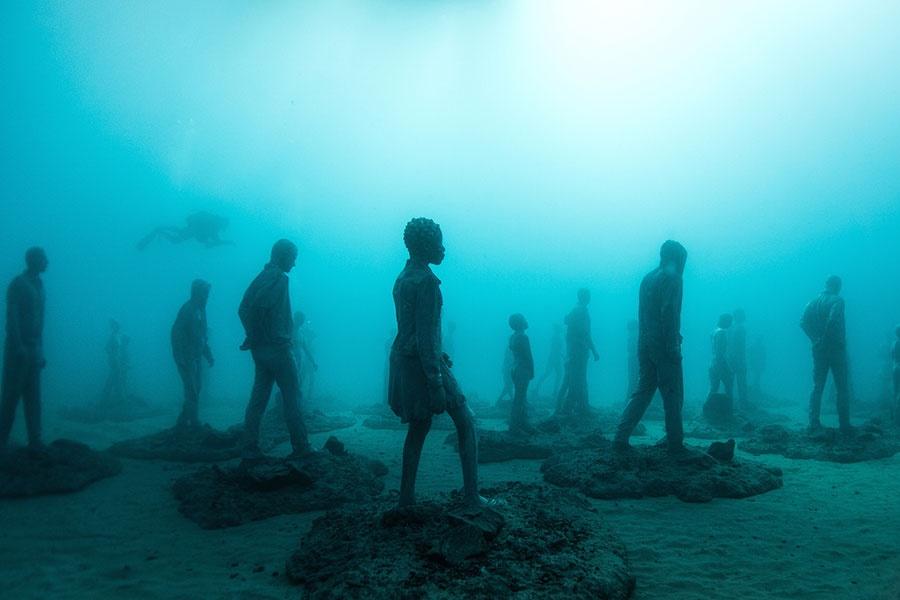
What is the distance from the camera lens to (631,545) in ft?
14.2

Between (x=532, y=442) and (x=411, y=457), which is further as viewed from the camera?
(x=532, y=442)

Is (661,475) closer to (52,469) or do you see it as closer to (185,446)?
(185,446)

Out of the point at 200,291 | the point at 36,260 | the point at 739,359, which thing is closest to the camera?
the point at 36,260

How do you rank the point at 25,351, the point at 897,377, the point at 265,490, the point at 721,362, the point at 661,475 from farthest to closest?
the point at 721,362
the point at 897,377
the point at 25,351
the point at 661,475
the point at 265,490

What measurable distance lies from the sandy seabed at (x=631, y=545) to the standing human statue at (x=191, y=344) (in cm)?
291

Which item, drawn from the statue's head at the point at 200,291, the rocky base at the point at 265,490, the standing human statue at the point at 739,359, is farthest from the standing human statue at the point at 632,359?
the statue's head at the point at 200,291

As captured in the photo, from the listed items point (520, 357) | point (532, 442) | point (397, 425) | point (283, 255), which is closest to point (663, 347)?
point (532, 442)

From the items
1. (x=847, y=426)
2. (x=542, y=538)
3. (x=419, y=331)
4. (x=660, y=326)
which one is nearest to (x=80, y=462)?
(x=419, y=331)

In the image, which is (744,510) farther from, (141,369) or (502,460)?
(141,369)

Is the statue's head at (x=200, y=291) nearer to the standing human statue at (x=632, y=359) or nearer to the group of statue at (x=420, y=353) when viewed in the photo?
the group of statue at (x=420, y=353)

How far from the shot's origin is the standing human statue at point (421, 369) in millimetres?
4188

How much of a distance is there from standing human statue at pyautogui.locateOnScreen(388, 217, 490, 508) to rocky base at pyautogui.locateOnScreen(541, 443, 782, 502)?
2.29m

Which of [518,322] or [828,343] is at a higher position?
[518,322]

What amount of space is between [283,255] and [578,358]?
8.73m
